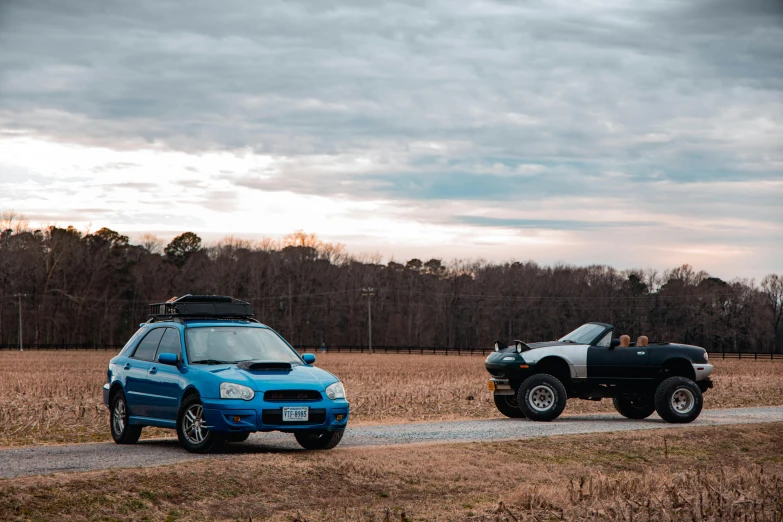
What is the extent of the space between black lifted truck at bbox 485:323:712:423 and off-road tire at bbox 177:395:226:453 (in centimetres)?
743

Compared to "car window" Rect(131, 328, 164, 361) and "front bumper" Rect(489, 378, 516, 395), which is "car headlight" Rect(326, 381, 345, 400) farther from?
"front bumper" Rect(489, 378, 516, 395)

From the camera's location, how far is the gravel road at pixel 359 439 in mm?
12156

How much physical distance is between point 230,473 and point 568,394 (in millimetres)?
9165

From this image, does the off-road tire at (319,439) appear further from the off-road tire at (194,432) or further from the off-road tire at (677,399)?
Answer: the off-road tire at (677,399)

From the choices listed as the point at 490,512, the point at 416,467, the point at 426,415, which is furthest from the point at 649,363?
the point at 490,512

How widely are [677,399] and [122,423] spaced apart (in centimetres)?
1043

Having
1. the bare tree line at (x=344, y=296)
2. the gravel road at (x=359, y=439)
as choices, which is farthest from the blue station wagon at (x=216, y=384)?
the bare tree line at (x=344, y=296)

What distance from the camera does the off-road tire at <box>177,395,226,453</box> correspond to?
42.0 ft

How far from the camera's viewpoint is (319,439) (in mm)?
13781

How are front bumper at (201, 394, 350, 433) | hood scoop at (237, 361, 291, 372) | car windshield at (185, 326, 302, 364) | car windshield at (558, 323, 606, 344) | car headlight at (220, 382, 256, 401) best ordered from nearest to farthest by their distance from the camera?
front bumper at (201, 394, 350, 433) → car headlight at (220, 382, 256, 401) → hood scoop at (237, 361, 291, 372) → car windshield at (185, 326, 302, 364) → car windshield at (558, 323, 606, 344)

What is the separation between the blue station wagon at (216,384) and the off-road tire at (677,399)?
7.80m

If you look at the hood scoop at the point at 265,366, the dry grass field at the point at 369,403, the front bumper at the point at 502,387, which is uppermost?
the hood scoop at the point at 265,366

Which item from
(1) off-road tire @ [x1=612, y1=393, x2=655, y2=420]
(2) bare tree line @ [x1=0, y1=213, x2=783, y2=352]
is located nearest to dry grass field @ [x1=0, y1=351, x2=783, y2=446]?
(1) off-road tire @ [x1=612, y1=393, x2=655, y2=420]

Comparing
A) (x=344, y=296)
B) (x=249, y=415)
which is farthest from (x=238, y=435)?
(x=344, y=296)
